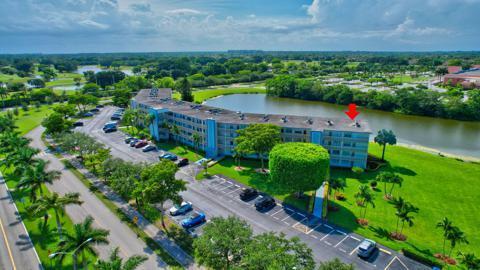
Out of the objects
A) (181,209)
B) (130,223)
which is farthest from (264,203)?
(130,223)

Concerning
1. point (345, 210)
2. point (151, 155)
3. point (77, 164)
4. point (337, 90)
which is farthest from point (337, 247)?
point (337, 90)

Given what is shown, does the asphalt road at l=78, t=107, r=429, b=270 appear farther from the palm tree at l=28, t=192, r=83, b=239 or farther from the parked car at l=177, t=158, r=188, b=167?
the palm tree at l=28, t=192, r=83, b=239

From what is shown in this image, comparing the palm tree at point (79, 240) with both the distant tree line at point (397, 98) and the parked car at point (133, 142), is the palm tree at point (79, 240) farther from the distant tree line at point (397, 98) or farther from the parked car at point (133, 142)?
the distant tree line at point (397, 98)

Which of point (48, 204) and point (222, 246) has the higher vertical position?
point (222, 246)

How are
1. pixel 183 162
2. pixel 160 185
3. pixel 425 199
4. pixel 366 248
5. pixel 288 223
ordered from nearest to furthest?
pixel 366 248
pixel 160 185
pixel 288 223
pixel 425 199
pixel 183 162

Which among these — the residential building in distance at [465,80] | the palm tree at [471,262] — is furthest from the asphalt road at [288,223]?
the residential building in distance at [465,80]

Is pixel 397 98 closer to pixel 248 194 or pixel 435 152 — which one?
pixel 435 152

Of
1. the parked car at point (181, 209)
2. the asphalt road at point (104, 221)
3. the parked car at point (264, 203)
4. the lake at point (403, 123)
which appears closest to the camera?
the asphalt road at point (104, 221)
